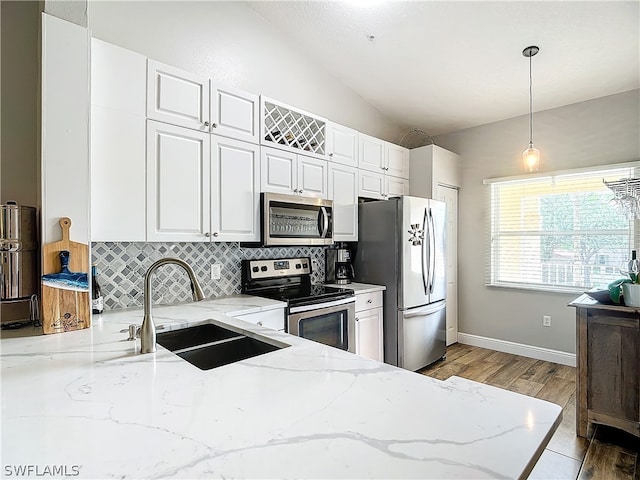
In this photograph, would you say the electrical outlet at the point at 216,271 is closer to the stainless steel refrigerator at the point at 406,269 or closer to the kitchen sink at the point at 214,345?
the kitchen sink at the point at 214,345

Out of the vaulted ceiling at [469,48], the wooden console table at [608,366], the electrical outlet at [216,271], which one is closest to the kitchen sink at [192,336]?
the electrical outlet at [216,271]

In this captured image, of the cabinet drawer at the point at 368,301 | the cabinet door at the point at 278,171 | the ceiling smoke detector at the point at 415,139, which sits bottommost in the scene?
the cabinet drawer at the point at 368,301

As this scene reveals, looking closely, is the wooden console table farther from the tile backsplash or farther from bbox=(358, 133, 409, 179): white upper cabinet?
the tile backsplash

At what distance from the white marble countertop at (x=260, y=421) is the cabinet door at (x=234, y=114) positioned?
168cm

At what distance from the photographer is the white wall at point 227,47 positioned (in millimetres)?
2287

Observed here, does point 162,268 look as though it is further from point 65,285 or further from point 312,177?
point 312,177

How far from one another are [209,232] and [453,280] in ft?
10.6

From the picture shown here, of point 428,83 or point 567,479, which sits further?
point 428,83

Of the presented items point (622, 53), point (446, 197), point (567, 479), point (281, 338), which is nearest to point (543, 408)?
point (281, 338)

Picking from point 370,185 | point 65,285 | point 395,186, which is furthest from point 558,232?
point 65,285

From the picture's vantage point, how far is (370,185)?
3.54m

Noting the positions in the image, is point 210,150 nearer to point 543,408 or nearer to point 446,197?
point 543,408

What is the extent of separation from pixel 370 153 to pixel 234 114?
160cm

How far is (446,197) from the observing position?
4191 mm
